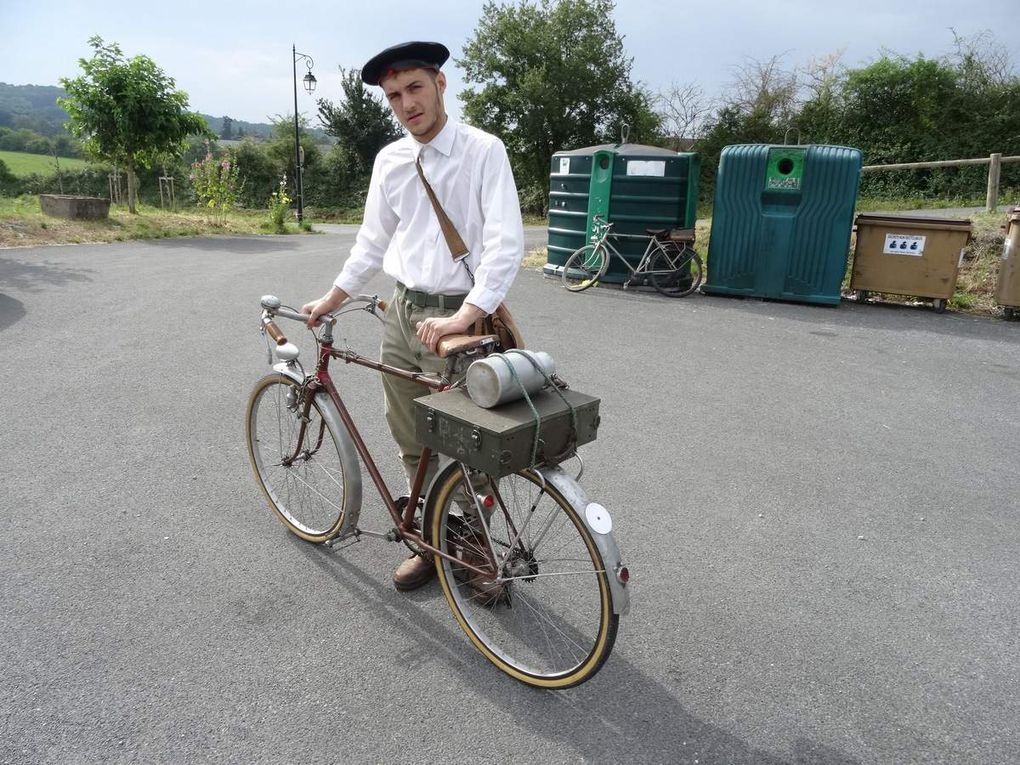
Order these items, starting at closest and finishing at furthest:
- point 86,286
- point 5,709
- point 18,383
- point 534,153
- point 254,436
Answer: point 5,709 → point 254,436 → point 18,383 → point 86,286 → point 534,153

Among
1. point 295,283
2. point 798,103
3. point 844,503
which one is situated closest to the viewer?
point 844,503

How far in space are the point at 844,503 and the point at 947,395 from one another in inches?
101

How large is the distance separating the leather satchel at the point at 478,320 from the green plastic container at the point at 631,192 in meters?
7.74

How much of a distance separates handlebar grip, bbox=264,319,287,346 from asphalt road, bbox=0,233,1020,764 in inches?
38.0

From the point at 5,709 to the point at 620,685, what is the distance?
6.34 feet

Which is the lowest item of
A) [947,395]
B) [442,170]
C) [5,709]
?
[5,709]

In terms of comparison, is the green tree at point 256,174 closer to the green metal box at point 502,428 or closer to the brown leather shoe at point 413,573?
the brown leather shoe at point 413,573

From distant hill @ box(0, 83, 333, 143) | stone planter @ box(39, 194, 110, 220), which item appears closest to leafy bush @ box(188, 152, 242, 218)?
stone planter @ box(39, 194, 110, 220)

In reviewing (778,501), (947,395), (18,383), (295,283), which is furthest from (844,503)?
(295,283)

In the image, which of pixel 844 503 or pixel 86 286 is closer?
pixel 844 503

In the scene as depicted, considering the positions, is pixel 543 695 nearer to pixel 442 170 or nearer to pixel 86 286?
pixel 442 170

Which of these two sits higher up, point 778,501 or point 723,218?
point 723,218

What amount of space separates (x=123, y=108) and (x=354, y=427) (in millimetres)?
16366

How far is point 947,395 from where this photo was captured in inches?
226
